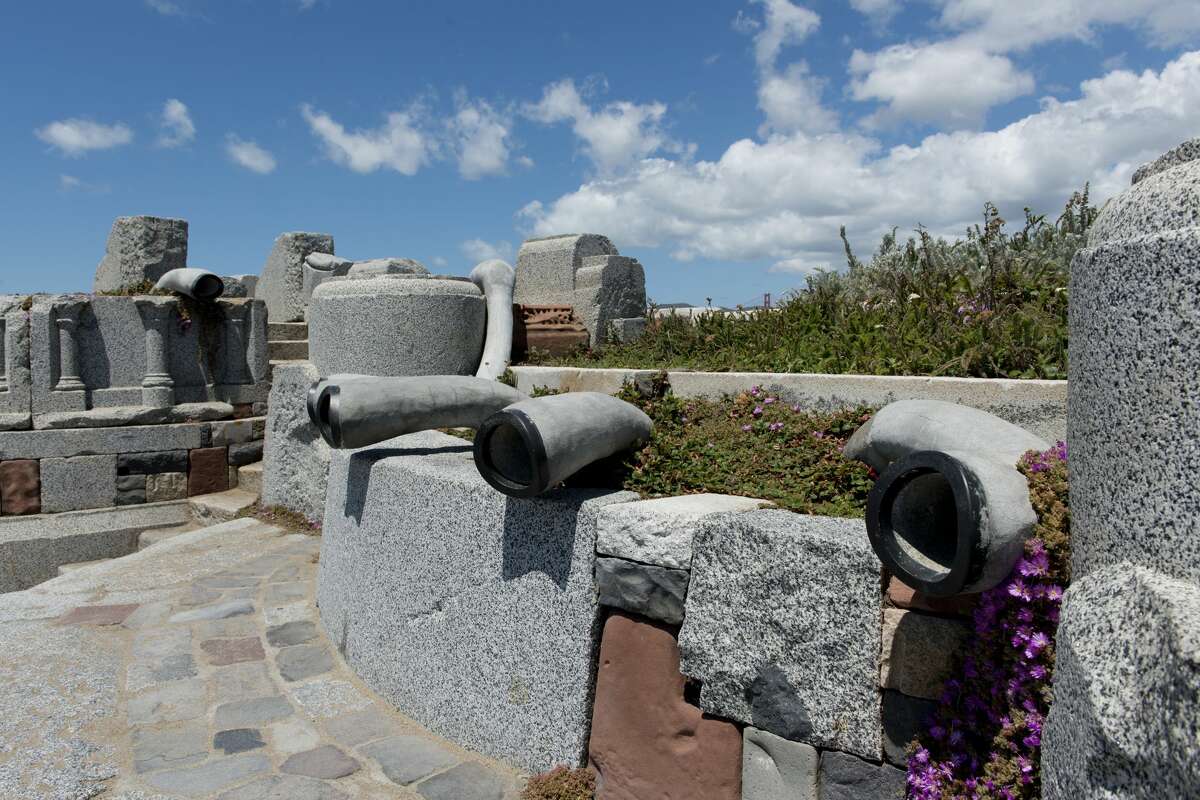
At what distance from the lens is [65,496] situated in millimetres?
7680

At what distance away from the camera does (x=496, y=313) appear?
6695 mm

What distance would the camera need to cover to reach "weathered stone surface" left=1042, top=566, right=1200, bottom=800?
1171 mm

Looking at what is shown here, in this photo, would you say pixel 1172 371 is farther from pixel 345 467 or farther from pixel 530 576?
pixel 345 467

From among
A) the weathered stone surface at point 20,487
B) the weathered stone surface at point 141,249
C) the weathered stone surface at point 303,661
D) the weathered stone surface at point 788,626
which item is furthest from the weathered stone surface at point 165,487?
the weathered stone surface at point 788,626

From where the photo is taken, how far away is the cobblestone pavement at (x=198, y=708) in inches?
114

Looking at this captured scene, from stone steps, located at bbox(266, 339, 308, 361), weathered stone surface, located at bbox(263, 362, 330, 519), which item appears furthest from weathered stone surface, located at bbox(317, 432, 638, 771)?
stone steps, located at bbox(266, 339, 308, 361)

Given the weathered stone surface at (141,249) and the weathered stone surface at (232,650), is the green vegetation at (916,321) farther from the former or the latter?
the weathered stone surface at (141,249)

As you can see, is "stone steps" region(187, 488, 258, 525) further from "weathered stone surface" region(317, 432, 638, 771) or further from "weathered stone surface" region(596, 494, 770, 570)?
"weathered stone surface" region(596, 494, 770, 570)

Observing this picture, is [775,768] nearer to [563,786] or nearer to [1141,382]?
[563,786]

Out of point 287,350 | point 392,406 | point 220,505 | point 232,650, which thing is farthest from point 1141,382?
point 287,350

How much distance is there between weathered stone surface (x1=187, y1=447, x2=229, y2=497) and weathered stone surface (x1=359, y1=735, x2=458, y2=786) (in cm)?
578

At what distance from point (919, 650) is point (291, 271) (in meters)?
10.6

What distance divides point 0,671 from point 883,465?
3.82m

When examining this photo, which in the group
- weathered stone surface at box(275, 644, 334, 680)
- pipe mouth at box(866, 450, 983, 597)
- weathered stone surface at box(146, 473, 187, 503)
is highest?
pipe mouth at box(866, 450, 983, 597)
